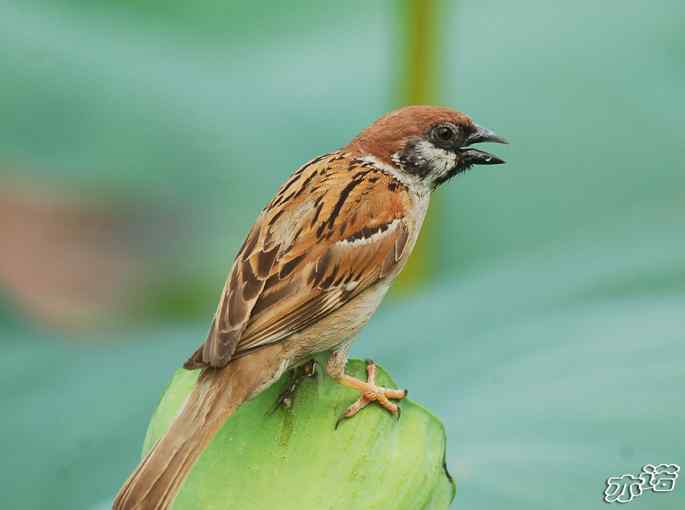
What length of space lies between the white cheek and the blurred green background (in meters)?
0.47

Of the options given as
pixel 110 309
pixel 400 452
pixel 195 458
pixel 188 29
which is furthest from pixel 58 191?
pixel 400 452

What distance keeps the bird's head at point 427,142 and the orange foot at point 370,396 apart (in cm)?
79

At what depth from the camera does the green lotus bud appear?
207 centimetres

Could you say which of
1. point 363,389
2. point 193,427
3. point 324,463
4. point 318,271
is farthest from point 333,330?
point 324,463

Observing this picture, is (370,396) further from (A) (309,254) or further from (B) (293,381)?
(A) (309,254)

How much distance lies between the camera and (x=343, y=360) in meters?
2.82

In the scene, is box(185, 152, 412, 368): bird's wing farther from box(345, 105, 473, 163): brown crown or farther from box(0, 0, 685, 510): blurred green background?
box(0, 0, 685, 510): blurred green background

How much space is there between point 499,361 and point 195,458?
A: 1.14 meters

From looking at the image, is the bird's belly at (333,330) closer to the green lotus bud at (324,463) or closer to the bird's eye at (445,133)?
the green lotus bud at (324,463)

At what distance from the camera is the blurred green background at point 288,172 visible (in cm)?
319

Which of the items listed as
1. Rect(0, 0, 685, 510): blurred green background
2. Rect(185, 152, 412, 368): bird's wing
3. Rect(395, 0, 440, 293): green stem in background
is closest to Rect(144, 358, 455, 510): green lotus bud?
Rect(185, 152, 412, 368): bird's wing

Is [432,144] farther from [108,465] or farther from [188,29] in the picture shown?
[188,29]

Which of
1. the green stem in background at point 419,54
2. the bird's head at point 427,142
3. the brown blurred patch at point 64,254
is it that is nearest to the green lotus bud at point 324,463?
the bird's head at point 427,142

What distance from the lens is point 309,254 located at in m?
2.83
